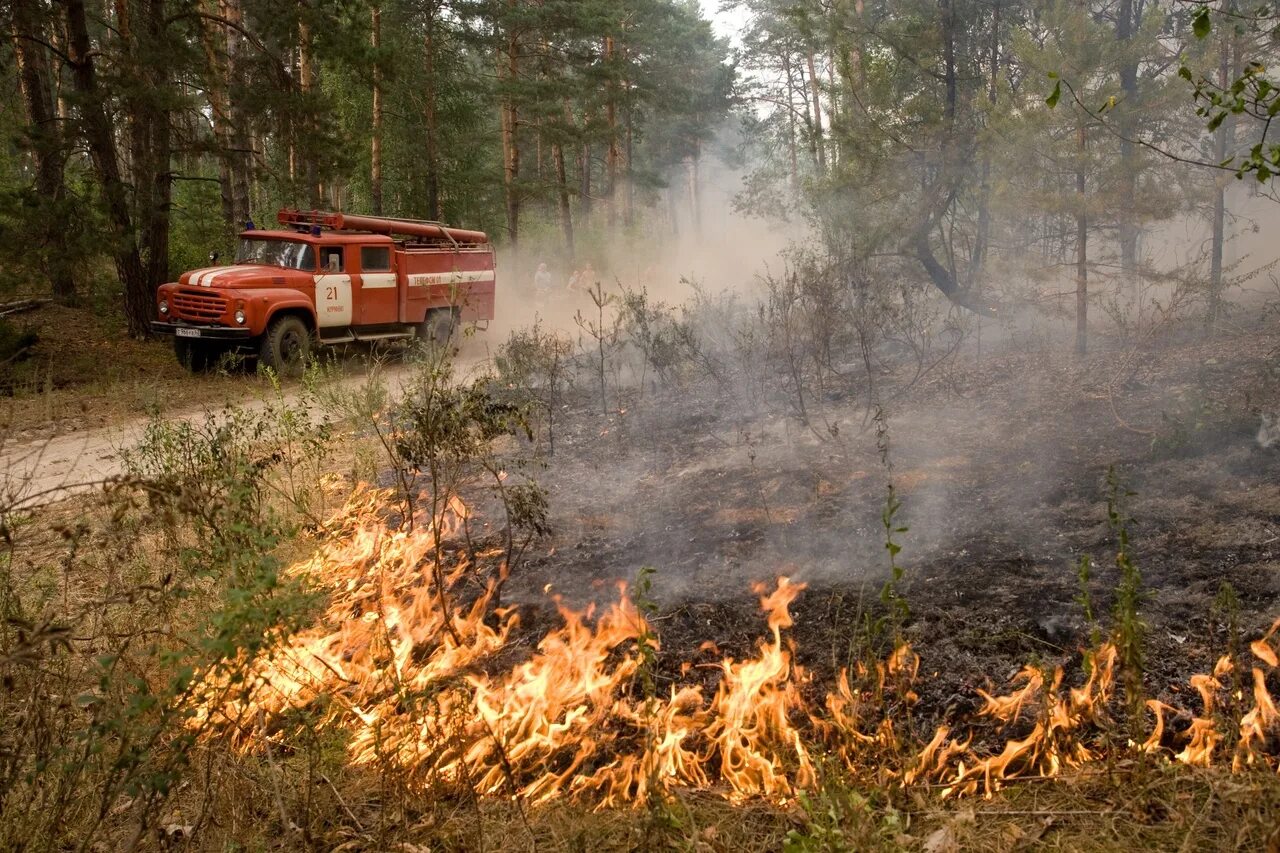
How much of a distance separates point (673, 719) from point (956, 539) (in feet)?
7.87

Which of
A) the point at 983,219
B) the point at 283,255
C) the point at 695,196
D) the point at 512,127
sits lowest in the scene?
the point at 283,255

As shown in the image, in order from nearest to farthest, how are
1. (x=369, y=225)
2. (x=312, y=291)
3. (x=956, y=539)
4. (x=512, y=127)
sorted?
(x=956, y=539) < (x=312, y=291) < (x=369, y=225) < (x=512, y=127)

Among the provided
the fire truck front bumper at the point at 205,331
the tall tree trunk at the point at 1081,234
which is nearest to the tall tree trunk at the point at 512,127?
the fire truck front bumper at the point at 205,331

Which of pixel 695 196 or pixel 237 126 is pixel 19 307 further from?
pixel 695 196

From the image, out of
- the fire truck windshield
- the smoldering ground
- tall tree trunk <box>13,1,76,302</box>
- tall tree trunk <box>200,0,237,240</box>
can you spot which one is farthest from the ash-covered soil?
tall tree trunk <box>200,0,237,240</box>

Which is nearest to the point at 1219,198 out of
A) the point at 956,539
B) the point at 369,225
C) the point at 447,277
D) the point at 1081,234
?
the point at 1081,234

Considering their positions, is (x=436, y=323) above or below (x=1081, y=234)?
below

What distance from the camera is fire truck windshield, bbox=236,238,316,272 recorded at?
1306cm

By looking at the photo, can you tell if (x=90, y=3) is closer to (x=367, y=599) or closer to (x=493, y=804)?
(x=367, y=599)

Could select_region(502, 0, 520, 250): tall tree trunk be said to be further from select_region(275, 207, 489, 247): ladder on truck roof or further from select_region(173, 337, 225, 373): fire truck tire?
select_region(173, 337, 225, 373): fire truck tire

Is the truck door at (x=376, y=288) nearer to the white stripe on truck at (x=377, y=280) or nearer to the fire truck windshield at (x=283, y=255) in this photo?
the white stripe on truck at (x=377, y=280)

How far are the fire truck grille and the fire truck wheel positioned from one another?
0.68 meters

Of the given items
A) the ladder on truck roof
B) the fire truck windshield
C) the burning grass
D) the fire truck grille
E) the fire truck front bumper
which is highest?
the ladder on truck roof

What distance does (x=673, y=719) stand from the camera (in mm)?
3432
